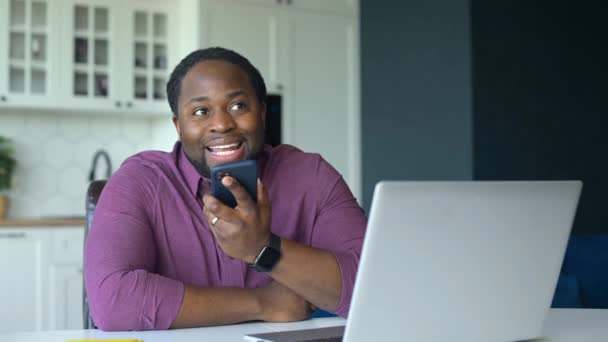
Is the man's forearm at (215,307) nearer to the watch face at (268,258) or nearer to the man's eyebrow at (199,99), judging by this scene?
the watch face at (268,258)

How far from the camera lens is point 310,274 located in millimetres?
1273

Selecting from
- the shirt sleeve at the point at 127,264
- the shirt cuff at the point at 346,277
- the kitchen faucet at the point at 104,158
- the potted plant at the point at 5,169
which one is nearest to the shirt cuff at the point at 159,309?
the shirt sleeve at the point at 127,264

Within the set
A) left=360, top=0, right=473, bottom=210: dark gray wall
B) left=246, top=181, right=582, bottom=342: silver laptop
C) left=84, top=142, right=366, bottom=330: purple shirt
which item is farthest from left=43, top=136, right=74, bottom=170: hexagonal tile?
left=246, top=181, right=582, bottom=342: silver laptop

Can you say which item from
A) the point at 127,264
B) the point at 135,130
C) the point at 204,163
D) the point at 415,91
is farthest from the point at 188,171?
the point at 135,130

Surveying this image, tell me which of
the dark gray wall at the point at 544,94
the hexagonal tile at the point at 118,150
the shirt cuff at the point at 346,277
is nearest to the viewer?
the shirt cuff at the point at 346,277

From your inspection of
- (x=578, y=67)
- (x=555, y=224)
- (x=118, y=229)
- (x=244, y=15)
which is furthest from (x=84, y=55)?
(x=555, y=224)

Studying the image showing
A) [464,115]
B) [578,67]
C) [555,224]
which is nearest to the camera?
[555,224]

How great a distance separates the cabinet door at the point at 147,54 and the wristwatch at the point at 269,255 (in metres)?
3.03

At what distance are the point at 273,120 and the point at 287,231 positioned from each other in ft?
8.51

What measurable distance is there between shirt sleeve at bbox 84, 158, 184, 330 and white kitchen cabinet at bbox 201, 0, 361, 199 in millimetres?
2643

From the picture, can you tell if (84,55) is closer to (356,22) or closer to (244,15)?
(244,15)

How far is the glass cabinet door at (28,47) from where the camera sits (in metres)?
3.88

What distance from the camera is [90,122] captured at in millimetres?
4281

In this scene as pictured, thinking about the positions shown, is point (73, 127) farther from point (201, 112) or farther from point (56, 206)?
point (201, 112)
